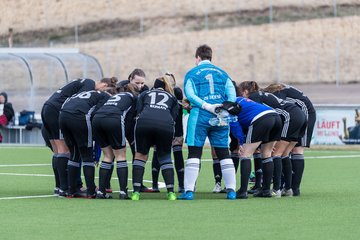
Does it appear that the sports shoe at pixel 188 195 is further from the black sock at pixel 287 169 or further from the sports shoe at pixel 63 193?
the sports shoe at pixel 63 193

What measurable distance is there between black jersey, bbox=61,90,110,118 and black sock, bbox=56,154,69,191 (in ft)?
2.85

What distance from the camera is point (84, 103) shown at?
50.9 ft

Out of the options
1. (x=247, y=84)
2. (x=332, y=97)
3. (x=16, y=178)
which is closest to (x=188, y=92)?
(x=247, y=84)

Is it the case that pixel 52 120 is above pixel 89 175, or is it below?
above

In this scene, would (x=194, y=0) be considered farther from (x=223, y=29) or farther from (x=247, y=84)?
(x=247, y=84)

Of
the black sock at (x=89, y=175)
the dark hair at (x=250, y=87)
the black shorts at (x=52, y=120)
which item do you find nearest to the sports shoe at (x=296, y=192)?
the dark hair at (x=250, y=87)

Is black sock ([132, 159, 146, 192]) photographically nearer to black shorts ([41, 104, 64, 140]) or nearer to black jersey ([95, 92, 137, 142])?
black jersey ([95, 92, 137, 142])

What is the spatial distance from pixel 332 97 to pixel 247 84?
119ft

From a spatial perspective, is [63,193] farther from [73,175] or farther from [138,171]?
[138,171]

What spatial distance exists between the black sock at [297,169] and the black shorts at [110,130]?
2.66 meters

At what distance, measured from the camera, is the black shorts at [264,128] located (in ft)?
49.9

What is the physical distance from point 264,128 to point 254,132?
0.16 meters

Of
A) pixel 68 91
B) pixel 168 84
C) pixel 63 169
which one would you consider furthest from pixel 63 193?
pixel 168 84

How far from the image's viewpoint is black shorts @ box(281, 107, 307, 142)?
15758 mm
